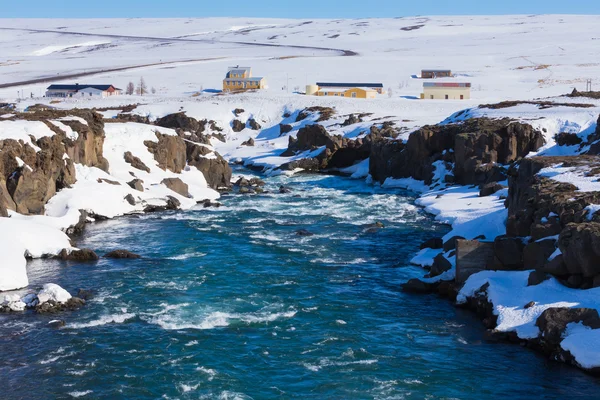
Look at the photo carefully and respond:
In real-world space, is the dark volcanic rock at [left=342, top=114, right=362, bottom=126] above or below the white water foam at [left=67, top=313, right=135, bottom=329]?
above

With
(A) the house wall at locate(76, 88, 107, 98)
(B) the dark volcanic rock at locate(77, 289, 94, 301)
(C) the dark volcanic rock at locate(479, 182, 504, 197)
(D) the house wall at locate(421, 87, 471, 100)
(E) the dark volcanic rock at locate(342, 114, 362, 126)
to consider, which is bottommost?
(C) the dark volcanic rock at locate(479, 182, 504, 197)

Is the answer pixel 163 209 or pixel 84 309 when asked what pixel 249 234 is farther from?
pixel 84 309

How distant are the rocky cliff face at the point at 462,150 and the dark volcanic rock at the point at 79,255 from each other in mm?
27886

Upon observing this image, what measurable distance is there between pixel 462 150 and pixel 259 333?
115 ft

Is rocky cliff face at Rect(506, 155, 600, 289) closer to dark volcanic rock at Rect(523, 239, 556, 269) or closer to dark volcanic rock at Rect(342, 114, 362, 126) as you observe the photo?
dark volcanic rock at Rect(523, 239, 556, 269)

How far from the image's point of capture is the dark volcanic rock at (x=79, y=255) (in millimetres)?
35062

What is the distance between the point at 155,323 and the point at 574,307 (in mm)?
13606

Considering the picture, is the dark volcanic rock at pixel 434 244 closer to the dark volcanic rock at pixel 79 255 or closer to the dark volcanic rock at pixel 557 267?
the dark volcanic rock at pixel 557 267

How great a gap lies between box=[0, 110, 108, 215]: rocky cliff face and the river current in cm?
472

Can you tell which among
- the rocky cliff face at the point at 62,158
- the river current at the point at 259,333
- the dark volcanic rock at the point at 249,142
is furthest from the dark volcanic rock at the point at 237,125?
the river current at the point at 259,333

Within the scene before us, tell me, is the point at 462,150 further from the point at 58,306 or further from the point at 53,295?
the point at 58,306

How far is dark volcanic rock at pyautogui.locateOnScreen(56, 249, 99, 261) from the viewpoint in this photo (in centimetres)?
3506

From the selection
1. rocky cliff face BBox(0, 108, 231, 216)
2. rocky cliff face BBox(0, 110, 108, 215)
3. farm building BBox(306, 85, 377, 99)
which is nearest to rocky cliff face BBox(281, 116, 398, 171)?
rocky cliff face BBox(0, 108, 231, 216)

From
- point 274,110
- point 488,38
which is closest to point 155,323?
point 274,110
